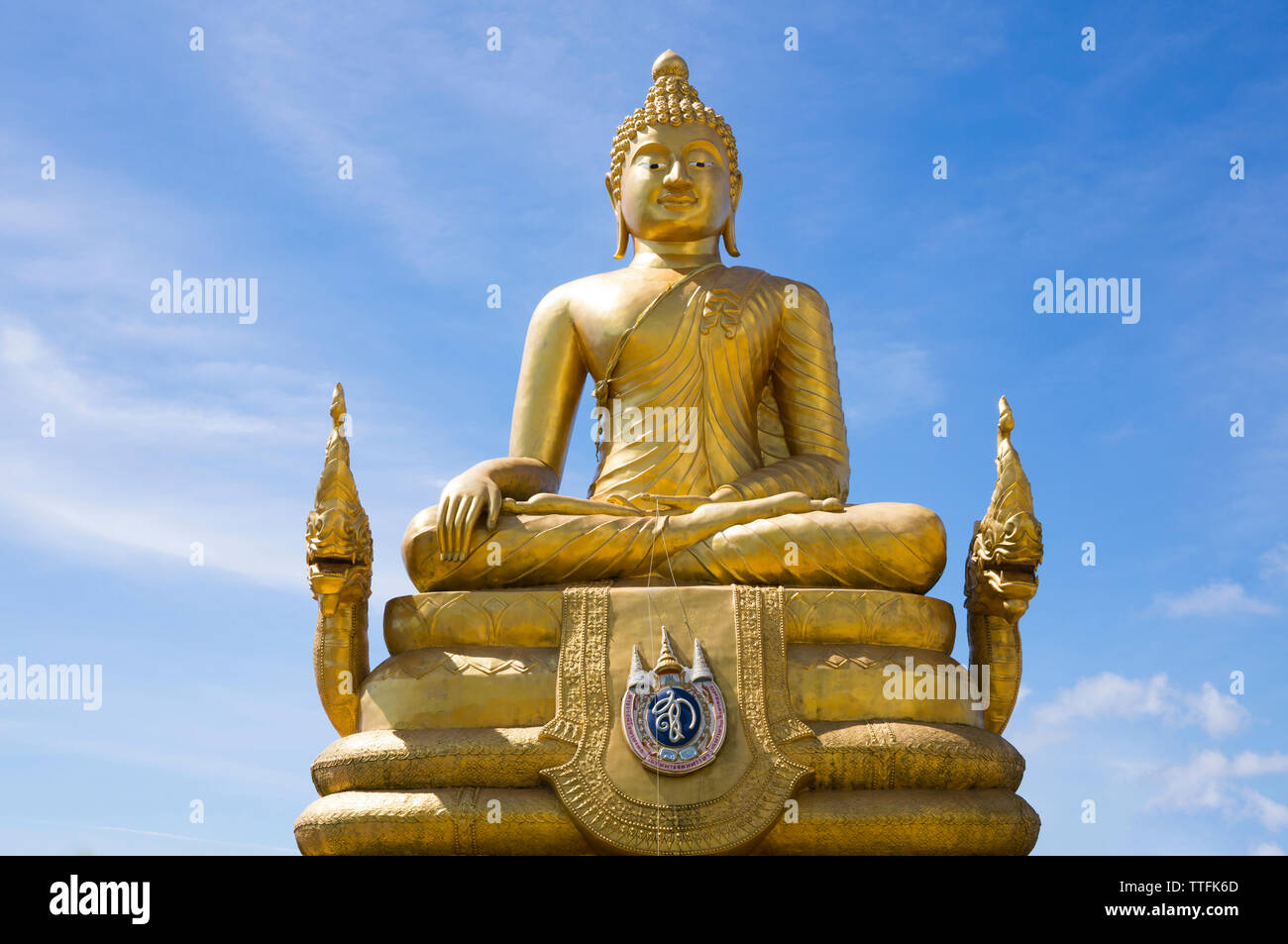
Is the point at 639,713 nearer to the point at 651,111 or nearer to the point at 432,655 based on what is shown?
the point at 432,655

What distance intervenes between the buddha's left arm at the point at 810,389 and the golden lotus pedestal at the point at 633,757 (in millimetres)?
1406

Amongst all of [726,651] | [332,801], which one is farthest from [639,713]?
[332,801]

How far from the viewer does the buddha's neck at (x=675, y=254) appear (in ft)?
31.9

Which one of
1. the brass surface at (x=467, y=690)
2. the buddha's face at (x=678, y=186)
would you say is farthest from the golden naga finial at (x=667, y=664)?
the buddha's face at (x=678, y=186)

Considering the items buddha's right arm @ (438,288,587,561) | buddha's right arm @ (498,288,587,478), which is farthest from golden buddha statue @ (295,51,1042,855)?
buddha's right arm @ (498,288,587,478)

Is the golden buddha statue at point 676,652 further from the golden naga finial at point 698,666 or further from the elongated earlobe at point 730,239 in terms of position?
the elongated earlobe at point 730,239

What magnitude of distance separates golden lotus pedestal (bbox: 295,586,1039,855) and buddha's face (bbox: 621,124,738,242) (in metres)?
2.87

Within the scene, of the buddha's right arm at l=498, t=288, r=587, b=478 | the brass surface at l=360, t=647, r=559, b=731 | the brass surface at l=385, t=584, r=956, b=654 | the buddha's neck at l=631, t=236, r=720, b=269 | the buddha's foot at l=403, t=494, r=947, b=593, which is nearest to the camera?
the brass surface at l=360, t=647, r=559, b=731

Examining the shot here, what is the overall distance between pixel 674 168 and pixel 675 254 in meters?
0.51

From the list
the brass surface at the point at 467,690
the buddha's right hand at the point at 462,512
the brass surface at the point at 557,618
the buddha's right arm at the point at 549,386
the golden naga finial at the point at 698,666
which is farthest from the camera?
the buddha's right arm at the point at 549,386

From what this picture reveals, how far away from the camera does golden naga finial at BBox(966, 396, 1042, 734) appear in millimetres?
7762

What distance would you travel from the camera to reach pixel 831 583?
7902 millimetres

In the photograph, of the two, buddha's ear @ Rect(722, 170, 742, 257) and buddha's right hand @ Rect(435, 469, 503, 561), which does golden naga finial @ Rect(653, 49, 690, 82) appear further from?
buddha's right hand @ Rect(435, 469, 503, 561)

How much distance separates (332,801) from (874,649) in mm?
2605
